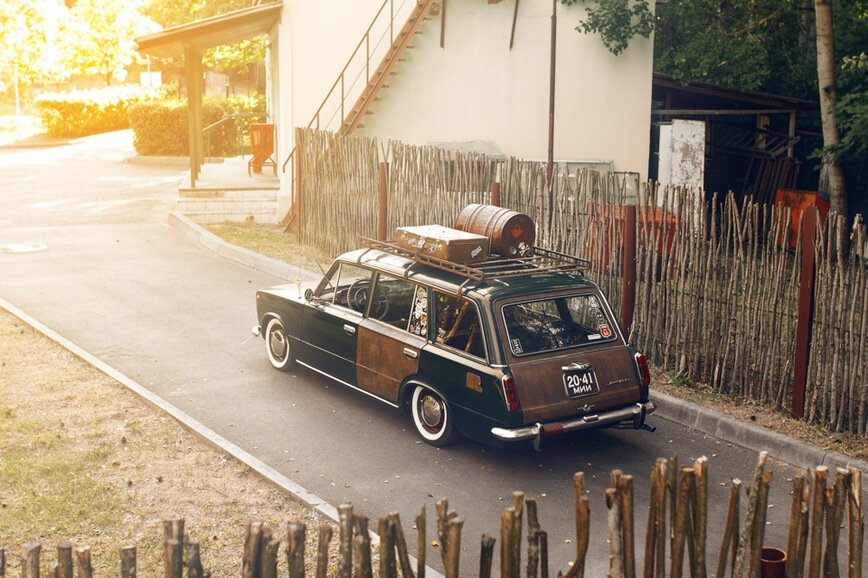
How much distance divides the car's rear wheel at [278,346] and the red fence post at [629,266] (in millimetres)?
3500

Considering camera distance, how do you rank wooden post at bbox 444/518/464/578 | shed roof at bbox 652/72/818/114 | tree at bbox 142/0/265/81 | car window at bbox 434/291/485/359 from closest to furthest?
1. wooden post at bbox 444/518/464/578
2. car window at bbox 434/291/485/359
3. shed roof at bbox 652/72/818/114
4. tree at bbox 142/0/265/81

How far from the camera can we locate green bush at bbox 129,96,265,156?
1299 inches

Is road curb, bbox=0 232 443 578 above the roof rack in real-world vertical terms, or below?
below

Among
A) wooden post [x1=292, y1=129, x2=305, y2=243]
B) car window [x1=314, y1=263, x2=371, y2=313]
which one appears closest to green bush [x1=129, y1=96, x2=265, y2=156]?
wooden post [x1=292, y1=129, x2=305, y2=243]

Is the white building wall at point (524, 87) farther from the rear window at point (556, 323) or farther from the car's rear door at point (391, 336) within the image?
the rear window at point (556, 323)

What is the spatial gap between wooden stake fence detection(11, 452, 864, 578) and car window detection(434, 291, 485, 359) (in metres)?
3.31

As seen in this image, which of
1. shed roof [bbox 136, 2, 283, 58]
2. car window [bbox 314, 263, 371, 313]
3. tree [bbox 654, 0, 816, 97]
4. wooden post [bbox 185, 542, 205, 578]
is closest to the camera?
wooden post [bbox 185, 542, 205, 578]

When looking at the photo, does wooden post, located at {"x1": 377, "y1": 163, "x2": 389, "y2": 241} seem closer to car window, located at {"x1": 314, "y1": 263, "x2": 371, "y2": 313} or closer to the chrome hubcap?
car window, located at {"x1": 314, "y1": 263, "x2": 371, "y2": 313}

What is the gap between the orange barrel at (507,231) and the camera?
9.17 metres

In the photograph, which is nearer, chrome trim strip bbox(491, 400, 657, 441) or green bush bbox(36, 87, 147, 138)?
chrome trim strip bbox(491, 400, 657, 441)

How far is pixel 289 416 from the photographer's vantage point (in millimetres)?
9148

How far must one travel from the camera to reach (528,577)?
455 cm

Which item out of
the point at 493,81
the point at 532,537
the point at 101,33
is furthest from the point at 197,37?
the point at 101,33

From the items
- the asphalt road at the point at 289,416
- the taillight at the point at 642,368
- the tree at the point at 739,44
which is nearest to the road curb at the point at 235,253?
the asphalt road at the point at 289,416
